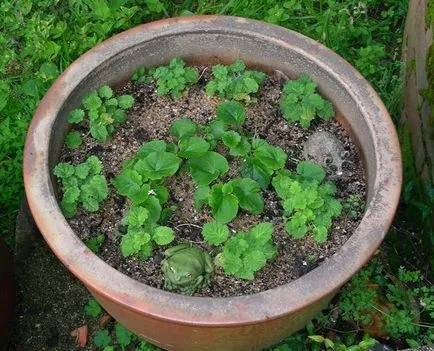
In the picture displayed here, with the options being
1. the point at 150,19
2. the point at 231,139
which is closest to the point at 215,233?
the point at 231,139

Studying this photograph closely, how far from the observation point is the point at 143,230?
1961 mm

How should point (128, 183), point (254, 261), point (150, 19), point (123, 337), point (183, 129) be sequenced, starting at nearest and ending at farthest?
point (254, 261) < point (128, 183) < point (183, 129) < point (123, 337) < point (150, 19)

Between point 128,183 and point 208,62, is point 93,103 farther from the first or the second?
point 208,62

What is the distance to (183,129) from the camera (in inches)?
82.4

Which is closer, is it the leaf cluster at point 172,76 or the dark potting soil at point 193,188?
the dark potting soil at point 193,188

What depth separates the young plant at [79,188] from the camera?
1.99 m

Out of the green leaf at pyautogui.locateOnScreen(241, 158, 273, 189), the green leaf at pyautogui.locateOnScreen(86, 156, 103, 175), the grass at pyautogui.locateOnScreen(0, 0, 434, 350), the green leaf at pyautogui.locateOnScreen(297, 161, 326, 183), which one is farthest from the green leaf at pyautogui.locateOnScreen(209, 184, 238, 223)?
the grass at pyautogui.locateOnScreen(0, 0, 434, 350)

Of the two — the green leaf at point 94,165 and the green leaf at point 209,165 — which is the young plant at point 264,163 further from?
the green leaf at point 94,165

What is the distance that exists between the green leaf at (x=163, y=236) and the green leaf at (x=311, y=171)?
0.41 metres

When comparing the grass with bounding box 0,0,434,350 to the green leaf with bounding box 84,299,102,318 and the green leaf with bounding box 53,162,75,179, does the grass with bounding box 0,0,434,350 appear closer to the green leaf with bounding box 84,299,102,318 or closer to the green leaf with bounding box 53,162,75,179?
the green leaf with bounding box 84,299,102,318

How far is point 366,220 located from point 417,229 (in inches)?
33.2

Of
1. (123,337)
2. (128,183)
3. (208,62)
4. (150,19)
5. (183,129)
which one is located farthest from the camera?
(150,19)

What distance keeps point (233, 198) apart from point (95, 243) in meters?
0.40

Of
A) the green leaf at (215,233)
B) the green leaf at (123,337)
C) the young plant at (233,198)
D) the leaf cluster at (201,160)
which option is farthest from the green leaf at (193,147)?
the green leaf at (123,337)
